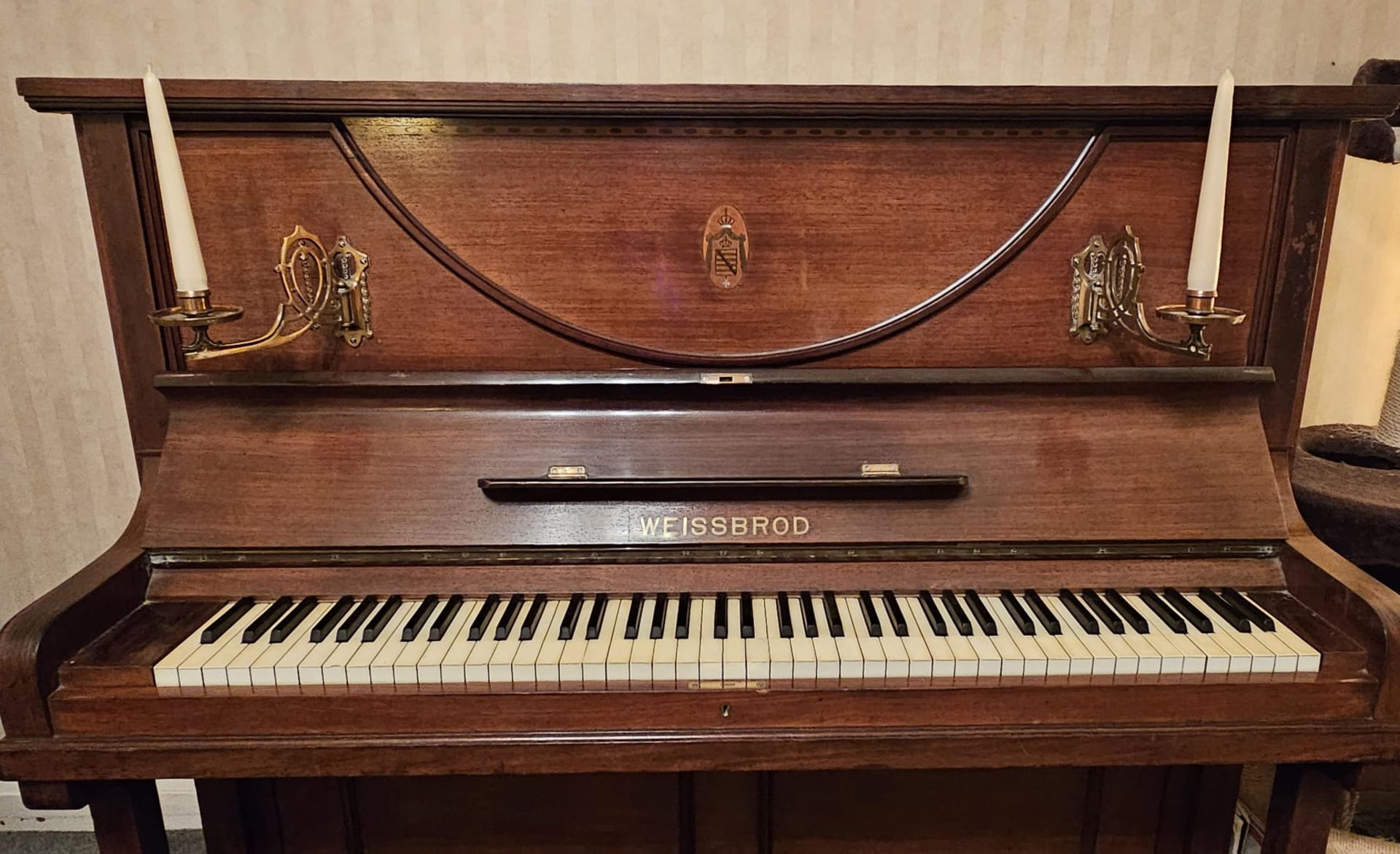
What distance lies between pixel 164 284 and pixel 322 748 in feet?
2.60

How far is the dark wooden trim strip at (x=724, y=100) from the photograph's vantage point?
126 cm

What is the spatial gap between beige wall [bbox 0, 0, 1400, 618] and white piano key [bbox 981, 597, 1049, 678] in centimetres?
124

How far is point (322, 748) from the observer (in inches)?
45.0

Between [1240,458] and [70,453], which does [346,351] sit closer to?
[70,453]

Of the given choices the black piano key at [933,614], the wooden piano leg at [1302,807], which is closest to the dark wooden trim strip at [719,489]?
the black piano key at [933,614]

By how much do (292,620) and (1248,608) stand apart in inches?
56.5

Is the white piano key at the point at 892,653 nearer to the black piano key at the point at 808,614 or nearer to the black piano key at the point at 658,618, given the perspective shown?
the black piano key at the point at 808,614

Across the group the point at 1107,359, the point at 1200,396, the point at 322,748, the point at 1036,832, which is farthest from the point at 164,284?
the point at 1036,832

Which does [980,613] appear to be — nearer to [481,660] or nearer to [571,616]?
[571,616]

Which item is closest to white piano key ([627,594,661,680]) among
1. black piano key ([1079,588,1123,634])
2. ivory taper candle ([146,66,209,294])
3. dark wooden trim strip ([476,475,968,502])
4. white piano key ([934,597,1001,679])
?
dark wooden trim strip ([476,475,968,502])

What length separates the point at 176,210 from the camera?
1.14 m

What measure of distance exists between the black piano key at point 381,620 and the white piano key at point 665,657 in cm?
40

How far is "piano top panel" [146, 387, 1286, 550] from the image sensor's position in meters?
1.33

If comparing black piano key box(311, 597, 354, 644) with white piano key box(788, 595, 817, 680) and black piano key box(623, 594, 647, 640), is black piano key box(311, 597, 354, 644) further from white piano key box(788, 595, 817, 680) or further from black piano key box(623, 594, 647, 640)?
→ white piano key box(788, 595, 817, 680)
